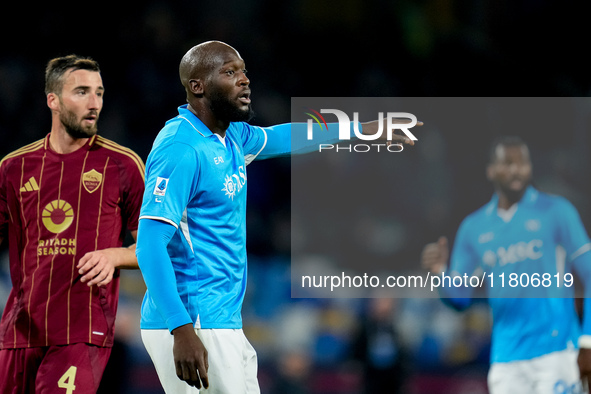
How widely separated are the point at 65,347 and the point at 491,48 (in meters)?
7.14

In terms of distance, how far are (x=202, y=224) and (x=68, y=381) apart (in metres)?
1.13

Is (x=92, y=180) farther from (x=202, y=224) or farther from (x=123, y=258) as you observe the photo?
(x=202, y=224)

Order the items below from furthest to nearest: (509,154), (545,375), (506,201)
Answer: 1. (509,154)
2. (506,201)
3. (545,375)

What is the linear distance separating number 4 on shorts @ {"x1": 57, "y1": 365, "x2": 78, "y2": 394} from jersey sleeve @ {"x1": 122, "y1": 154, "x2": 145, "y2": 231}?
2.48 ft

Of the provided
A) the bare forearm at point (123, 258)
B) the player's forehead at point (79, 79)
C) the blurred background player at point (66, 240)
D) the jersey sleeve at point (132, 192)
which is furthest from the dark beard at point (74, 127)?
the bare forearm at point (123, 258)

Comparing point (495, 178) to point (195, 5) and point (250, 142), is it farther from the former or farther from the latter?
point (195, 5)

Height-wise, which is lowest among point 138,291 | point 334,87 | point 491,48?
point 138,291

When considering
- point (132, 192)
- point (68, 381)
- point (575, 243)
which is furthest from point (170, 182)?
point (575, 243)

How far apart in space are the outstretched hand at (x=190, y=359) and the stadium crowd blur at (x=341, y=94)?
3406 millimetres

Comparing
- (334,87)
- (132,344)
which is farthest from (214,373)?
(334,87)

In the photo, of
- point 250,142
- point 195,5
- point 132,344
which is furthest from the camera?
point 195,5

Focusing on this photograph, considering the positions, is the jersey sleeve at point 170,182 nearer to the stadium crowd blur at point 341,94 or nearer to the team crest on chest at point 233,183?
the team crest on chest at point 233,183

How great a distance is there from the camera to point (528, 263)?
553 cm

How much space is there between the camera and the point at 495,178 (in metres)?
5.80
